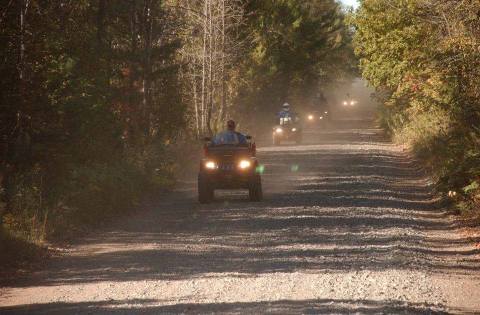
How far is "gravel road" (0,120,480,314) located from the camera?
1069cm

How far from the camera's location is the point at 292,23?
70500mm

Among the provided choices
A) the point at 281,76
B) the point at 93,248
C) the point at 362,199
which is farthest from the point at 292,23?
the point at 93,248

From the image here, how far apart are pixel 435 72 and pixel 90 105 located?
1286cm

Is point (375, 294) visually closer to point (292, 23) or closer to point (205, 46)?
point (205, 46)

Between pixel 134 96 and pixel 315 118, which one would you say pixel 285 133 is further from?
pixel 315 118

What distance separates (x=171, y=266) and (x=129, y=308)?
3.14 metres

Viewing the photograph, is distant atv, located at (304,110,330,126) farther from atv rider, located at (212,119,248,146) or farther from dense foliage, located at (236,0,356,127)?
atv rider, located at (212,119,248,146)

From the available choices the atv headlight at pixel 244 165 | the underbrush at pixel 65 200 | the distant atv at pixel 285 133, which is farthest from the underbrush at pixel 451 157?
the distant atv at pixel 285 133

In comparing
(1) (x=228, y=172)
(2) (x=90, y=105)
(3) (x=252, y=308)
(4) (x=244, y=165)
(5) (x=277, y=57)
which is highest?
(5) (x=277, y=57)

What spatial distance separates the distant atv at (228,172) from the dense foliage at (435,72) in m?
4.93

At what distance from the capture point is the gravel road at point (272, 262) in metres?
10.7

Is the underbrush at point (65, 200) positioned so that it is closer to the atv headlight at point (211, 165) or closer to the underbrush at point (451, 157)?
the atv headlight at point (211, 165)

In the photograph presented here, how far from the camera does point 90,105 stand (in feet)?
64.1

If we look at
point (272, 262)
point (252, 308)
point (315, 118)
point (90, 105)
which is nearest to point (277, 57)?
point (315, 118)
